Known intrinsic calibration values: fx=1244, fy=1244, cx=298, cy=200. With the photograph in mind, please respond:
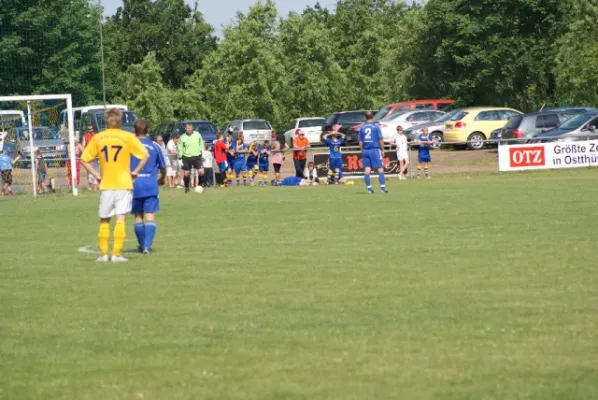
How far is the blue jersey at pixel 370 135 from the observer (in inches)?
1137

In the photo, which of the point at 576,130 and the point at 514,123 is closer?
the point at 576,130

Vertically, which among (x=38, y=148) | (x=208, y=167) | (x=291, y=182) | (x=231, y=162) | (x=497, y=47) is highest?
(x=497, y=47)

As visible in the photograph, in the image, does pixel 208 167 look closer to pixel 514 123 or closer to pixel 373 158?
pixel 373 158

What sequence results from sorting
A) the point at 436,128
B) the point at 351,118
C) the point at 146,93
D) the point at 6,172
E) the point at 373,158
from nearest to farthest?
the point at 373,158, the point at 6,172, the point at 436,128, the point at 351,118, the point at 146,93

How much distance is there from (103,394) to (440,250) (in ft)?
27.6

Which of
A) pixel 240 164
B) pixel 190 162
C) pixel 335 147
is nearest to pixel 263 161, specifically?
pixel 240 164

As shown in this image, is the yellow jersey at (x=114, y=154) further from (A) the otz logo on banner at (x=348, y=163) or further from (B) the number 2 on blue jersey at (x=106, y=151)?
(A) the otz logo on banner at (x=348, y=163)

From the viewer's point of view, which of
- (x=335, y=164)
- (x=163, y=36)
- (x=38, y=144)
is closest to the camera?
(x=335, y=164)

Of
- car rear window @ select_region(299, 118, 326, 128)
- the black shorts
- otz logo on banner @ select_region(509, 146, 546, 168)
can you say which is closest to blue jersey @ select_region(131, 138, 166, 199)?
the black shorts

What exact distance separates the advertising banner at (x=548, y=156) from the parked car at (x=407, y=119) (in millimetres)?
14640

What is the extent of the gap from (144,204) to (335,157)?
21.8 m

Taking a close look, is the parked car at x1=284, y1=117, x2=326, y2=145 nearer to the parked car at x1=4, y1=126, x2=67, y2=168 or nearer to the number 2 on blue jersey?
the parked car at x1=4, y1=126, x2=67, y2=168

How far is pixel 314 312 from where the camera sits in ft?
34.6

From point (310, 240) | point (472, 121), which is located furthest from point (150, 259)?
point (472, 121)
